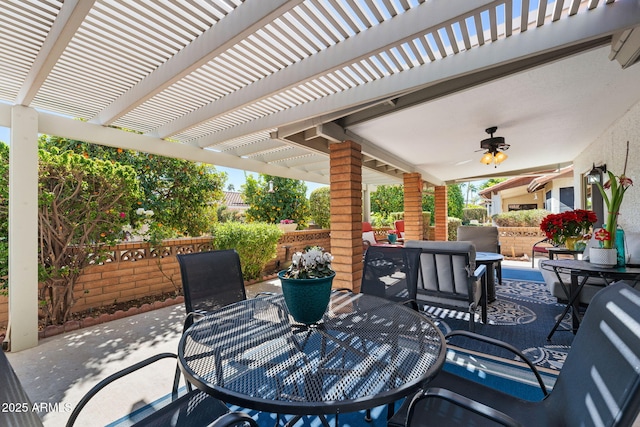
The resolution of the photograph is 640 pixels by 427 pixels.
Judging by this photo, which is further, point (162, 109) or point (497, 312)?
point (497, 312)

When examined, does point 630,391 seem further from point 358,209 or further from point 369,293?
point 358,209

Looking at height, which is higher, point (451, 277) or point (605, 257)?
point (605, 257)

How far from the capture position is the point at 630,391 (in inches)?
30.8

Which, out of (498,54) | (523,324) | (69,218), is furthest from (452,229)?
(69,218)

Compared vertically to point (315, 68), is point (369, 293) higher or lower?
lower

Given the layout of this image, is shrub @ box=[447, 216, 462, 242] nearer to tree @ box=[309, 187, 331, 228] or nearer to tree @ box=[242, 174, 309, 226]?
tree @ box=[309, 187, 331, 228]

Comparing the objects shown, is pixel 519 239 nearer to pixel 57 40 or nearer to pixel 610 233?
pixel 610 233

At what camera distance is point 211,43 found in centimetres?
207

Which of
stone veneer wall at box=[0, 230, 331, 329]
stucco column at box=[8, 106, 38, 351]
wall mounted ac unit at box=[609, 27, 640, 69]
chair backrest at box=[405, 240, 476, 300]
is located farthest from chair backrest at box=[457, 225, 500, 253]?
stucco column at box=[8, 106, 38, 351]

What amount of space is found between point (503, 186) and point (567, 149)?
23.3 ft

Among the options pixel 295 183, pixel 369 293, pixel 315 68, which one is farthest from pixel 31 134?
pixel 295 183

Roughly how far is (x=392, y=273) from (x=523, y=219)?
913cm

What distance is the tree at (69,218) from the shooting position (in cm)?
339

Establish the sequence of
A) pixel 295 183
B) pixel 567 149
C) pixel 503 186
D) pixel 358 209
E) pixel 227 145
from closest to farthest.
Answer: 1. pixel 358 209
2. pixel 227 145
3. pixel 567 149
4. pixel 295 183
5. pixel 503 186
